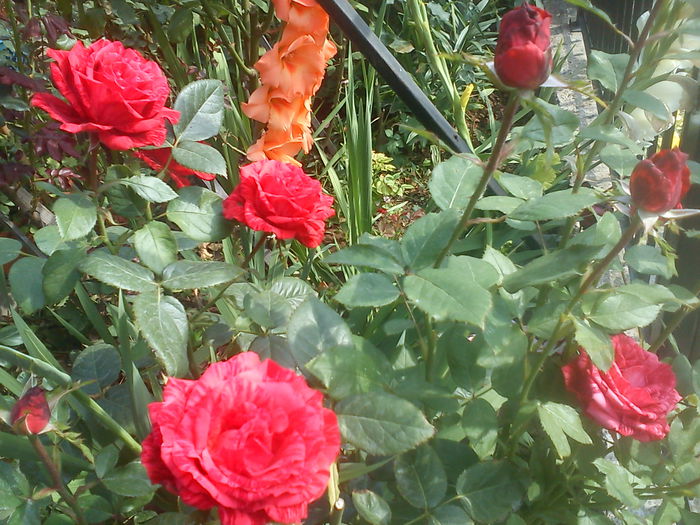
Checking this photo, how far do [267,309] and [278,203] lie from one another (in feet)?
0.46

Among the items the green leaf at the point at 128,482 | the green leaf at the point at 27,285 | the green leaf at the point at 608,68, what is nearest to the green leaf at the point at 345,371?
the green leaf at the point at 128,482

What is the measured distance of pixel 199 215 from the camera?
0.86 m

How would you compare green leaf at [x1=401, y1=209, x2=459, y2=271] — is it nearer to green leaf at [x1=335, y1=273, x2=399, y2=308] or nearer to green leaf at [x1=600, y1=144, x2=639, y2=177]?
green leaf at [x1=335, y1=273, x2=399, y2=308]

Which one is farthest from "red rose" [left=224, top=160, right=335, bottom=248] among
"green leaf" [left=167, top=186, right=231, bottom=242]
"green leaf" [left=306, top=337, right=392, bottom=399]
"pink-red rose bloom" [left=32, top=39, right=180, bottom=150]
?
"green leaf" [left=306, top=337, right=392, bottom=399]

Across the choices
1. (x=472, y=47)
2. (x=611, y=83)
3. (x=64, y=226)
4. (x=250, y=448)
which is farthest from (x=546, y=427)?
(x=472, y=47)

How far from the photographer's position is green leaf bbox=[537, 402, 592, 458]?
716mm

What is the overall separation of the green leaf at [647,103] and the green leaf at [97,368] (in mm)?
806

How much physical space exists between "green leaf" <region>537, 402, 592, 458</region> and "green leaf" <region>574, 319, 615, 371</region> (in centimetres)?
13

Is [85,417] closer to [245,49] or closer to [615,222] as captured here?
[615,222]

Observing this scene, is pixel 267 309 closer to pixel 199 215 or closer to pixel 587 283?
pixel 199 215

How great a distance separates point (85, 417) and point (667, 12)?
0.95 meters

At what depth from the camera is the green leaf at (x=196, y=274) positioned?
0.72m

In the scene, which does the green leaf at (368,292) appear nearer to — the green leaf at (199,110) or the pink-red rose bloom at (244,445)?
the pink-red rose bloom at (244,445)

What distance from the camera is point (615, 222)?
0.72m
